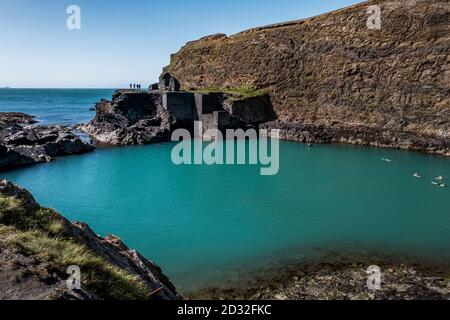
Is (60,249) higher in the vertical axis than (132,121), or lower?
lower

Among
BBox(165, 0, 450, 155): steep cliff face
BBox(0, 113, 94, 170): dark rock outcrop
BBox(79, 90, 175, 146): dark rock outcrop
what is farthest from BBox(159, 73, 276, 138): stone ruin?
BBox(0, 113, 94, 170): dark rock outcrop

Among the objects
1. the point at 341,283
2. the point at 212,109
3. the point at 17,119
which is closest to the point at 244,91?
the point at 212,109

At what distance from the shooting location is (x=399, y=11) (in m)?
56.8

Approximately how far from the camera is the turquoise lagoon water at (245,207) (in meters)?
19.4

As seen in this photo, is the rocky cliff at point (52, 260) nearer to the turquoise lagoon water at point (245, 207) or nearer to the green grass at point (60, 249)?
the green grass at point (60, 249)

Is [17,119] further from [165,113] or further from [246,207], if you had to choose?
[246,207]

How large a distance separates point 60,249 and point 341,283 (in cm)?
1272

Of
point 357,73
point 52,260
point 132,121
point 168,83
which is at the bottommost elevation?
point 52,260

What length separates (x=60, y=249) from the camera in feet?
22.1

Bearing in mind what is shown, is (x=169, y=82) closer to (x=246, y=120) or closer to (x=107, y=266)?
(x=246, y=120)

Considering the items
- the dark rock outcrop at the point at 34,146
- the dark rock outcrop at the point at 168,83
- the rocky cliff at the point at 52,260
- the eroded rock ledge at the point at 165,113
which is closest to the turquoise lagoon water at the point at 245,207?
the dark rock outcrop at the point at 34,146

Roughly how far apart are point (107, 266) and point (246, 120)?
5649cm

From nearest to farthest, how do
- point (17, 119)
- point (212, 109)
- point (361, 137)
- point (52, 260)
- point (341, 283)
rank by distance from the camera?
point (52, 260) < point (341, 283) < point (361, 137) < point (212, 109) < point (17, 119)
